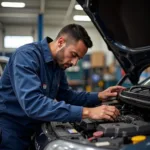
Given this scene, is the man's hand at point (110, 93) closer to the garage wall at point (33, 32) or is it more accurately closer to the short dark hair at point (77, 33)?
the short dark hair at point (77, 33)

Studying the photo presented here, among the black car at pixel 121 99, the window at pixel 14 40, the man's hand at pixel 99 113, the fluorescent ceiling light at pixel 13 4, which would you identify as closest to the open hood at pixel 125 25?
the black car at pixel 121 99

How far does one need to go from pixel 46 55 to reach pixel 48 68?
113 mm

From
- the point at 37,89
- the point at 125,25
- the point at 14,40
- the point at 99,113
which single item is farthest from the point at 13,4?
the point at 99,113

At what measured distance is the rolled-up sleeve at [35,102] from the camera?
62.2 inches

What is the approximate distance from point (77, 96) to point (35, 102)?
875mm

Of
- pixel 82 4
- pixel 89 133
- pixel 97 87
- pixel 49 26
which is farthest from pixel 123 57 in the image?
pixel 49 26

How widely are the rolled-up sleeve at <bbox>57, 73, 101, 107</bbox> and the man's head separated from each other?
1.59 ft

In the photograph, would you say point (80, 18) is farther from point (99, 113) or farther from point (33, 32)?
point (99, 113)

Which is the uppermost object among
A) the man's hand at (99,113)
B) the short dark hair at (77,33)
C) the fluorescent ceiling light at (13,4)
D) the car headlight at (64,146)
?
the fluorescent ceiling light at (13,4)

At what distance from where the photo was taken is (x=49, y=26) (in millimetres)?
12328

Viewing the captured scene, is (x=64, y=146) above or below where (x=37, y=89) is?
below

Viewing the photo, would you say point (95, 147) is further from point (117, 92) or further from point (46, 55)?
point (117, 92)

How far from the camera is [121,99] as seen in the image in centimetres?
211

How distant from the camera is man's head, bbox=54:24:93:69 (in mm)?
1840
